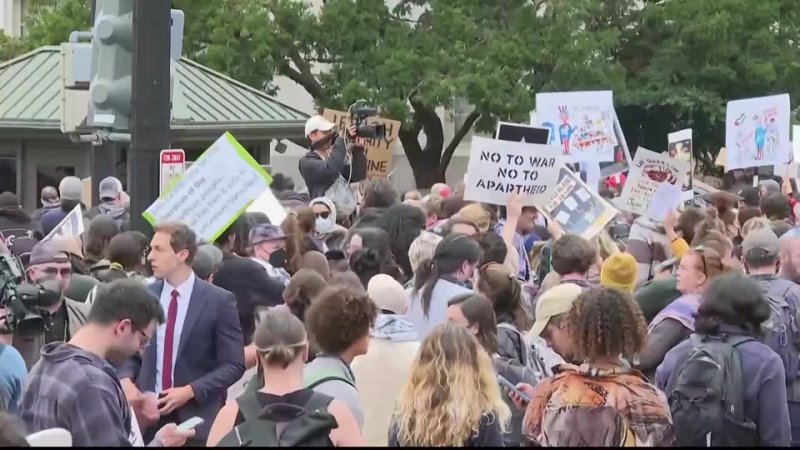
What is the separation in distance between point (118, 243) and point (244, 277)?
2.59 ft

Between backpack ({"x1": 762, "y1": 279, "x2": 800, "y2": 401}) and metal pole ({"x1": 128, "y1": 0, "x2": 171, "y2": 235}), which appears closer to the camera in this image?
backpack ({"x1": 762, "y1": 279, "x2": 800, "y2": 401})

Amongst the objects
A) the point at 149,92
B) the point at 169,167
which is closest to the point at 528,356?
the point at 149,92

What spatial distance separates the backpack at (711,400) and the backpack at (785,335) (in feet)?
3.22

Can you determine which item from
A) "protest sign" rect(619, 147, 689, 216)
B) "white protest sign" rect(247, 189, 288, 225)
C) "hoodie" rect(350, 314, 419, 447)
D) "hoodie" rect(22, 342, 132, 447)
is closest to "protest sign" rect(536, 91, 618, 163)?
"protest sign" rect(619, 147, 689, 216)

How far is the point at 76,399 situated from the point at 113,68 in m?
3.62

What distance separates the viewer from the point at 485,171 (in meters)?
10.9

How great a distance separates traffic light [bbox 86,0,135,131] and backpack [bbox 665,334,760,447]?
359 cm

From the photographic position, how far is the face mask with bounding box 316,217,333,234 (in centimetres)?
1067

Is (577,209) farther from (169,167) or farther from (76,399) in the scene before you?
(76,399)

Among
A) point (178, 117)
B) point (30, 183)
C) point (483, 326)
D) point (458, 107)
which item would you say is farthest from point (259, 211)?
Result: point (458, 107)

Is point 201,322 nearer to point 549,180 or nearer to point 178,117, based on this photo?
point 549,180

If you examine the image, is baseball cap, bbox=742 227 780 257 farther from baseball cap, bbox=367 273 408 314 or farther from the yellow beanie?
baseball cap, bbox=367 273 408 314

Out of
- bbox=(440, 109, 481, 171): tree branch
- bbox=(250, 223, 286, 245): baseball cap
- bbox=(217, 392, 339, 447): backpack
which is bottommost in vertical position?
bbox=(440, 109, 481, 171): tree branch

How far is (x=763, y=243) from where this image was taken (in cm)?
784
